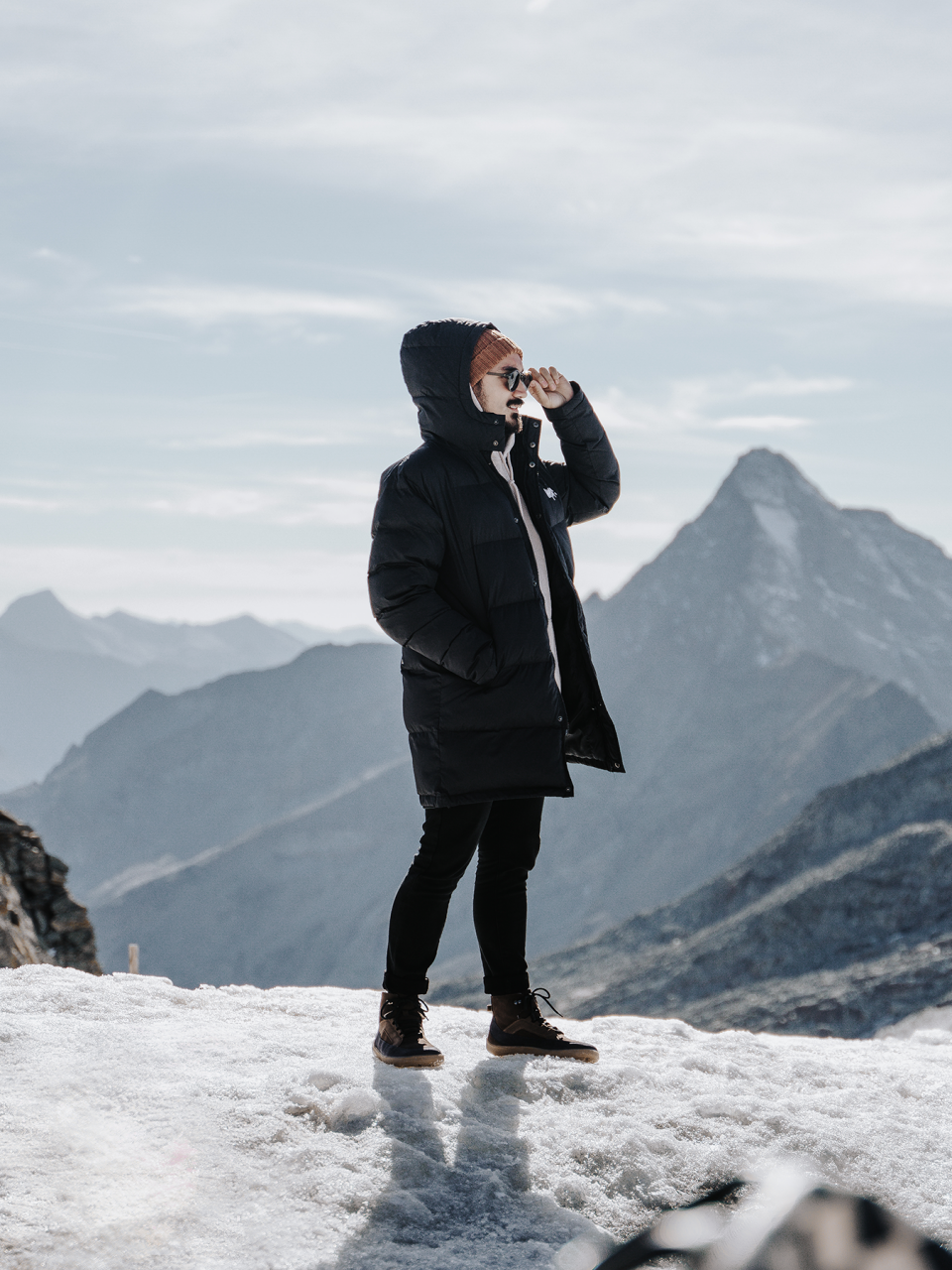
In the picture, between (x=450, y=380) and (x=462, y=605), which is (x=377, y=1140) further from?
(x=450, y=380)

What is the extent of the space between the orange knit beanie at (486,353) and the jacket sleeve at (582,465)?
47cm

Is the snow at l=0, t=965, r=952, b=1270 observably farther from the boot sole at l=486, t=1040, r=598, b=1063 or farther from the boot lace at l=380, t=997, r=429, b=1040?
the boot lace at l=380, t=997, r=429, b=1040

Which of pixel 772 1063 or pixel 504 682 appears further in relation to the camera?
pixel 772 1063

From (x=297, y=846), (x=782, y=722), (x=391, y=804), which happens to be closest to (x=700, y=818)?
(x=782, y=722)

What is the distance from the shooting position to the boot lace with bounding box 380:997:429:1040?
4.54 meters

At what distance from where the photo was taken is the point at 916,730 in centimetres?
11231

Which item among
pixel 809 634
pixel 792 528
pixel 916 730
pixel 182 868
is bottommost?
pixel 182 868

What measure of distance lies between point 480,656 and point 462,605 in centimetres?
32

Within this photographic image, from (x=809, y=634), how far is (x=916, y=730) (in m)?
52.4

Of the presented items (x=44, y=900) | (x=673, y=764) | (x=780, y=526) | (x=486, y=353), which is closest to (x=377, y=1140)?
(x=486, y=353)

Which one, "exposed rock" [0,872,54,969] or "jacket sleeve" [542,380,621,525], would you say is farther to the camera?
"exposed rock" [0,872,54,969]

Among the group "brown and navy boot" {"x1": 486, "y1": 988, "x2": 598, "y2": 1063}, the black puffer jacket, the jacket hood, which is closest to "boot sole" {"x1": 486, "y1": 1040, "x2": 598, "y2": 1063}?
"brown and navy boot" {"x1": 486, "y1": 988, "x2": 598, "y2": 1063}

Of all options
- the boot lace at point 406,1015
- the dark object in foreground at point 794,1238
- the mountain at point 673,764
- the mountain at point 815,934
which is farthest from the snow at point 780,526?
the dark object in foreground at point 794,1238

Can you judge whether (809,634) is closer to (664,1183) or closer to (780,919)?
(780,919)
